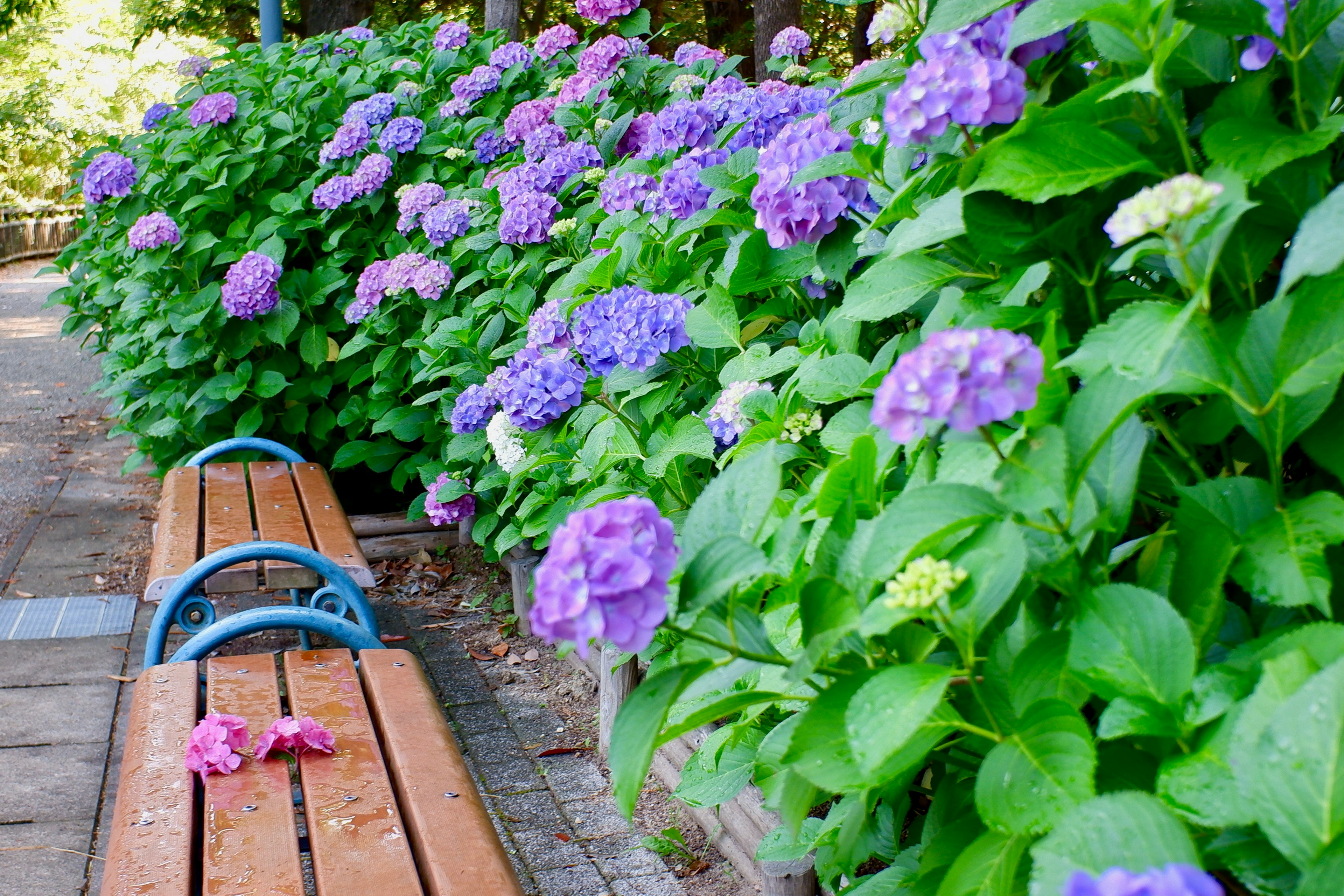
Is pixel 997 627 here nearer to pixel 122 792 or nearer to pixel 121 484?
pixel 122 792

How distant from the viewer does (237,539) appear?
10.3 feet

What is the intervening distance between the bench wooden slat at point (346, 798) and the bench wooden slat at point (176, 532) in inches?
26.6

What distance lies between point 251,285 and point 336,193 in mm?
491

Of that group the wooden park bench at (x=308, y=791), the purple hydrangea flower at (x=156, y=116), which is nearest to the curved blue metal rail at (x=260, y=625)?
the wooden park bench at (x=308, y=791)

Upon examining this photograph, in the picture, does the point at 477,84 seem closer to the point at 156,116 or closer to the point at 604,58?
the point at 604,58

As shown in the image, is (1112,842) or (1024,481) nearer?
(1112,842)

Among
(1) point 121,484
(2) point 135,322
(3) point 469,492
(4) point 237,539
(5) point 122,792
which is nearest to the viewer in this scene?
(5) point 122,792

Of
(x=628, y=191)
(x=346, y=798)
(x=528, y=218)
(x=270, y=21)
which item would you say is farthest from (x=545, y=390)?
(x=270, y=21)

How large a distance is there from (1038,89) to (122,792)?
1763 millimetres

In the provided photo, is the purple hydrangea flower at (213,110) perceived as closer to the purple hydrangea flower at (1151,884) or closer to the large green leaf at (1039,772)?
the large green leaf at (1039,772)

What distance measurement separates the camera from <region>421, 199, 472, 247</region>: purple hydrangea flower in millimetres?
3854

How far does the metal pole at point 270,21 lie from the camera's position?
669 cm

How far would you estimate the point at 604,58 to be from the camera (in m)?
3.97

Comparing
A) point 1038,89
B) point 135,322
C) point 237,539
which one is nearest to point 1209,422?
point 1038,89
